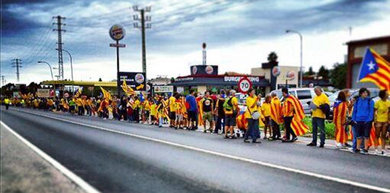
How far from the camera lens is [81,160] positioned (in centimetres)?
1041

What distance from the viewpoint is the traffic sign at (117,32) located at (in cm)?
5176

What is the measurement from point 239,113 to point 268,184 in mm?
8586

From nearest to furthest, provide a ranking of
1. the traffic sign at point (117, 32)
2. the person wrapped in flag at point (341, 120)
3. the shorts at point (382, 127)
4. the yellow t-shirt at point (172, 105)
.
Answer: the shorts at point (382, 127), the person wrapped in flag at point (341, 120), the yellow t-shirt at point (172, 105), the traffic sign at point (117, 32)

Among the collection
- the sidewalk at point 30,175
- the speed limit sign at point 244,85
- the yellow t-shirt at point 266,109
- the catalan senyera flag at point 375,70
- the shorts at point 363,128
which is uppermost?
the catalan senyera flag at point 375,70

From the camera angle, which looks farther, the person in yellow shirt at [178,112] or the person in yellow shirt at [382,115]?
the person in yellow shirt at [178,112]

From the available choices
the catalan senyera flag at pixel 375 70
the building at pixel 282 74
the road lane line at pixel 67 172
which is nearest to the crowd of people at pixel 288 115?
the road lane line at pixel 67 172

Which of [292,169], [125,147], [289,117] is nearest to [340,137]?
[289,117]

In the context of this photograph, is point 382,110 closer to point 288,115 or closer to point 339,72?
point 288,115

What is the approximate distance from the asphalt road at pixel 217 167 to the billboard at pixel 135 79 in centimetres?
2723

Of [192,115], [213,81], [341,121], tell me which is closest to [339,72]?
[341,121]

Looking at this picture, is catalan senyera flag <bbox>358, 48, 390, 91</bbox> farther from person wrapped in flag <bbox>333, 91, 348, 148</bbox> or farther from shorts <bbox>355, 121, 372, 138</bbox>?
person wrapped in flag <bbox>333, 91, 348, 148</bbox>

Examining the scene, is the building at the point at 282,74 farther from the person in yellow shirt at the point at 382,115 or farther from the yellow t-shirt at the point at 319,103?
the person in yellow shirt at the point at 382,115

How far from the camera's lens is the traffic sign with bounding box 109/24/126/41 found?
51.8m

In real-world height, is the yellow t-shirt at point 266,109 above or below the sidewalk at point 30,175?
above
